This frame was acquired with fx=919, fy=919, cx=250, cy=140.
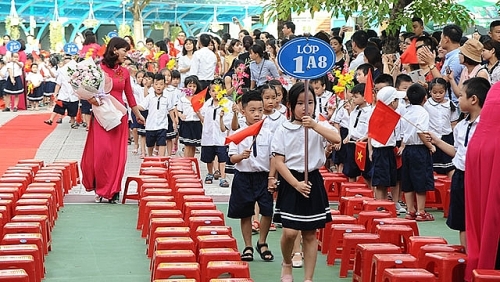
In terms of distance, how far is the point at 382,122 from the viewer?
9422 mm

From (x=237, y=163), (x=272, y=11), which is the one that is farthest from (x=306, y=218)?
(x=272, y=11)

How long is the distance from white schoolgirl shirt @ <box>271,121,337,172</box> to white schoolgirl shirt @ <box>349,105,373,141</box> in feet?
13.0

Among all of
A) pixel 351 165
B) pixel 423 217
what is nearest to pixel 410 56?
pixel 351 165

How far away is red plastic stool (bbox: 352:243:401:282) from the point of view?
679 cm

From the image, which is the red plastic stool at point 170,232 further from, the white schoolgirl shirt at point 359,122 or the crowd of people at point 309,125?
the white schoolgirl shirt at point 359,122

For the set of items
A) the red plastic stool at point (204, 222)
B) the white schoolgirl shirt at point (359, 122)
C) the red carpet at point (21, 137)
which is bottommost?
the red carpet at point (21, 137)

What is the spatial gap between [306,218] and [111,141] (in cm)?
484

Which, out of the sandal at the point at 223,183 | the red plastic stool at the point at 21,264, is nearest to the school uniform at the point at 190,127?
the sandal at the point at 223,183

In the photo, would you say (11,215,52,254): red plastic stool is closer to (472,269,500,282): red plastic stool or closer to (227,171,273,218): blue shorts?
(227,171,273,218): blue shorts

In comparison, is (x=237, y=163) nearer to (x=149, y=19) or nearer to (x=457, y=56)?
(x=457, y=56)

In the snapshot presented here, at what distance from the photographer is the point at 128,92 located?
36.8 ft

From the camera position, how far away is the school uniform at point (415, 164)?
10078 mm

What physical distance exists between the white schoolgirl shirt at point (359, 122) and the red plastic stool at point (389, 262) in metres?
4.46

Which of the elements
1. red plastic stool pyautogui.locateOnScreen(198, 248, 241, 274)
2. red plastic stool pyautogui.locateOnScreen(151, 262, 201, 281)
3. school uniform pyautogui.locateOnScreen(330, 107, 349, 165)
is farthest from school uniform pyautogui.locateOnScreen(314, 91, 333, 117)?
red plastic stool pyautogui.locateOnScreen(151, 262, 201, 281)
